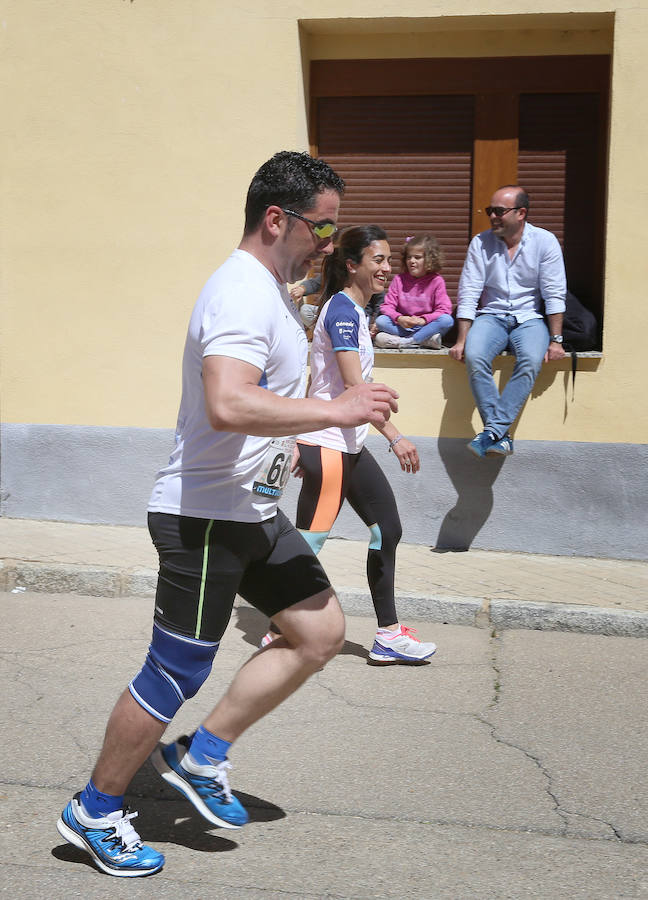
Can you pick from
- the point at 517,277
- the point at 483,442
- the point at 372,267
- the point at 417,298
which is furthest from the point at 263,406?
the point at 417,298

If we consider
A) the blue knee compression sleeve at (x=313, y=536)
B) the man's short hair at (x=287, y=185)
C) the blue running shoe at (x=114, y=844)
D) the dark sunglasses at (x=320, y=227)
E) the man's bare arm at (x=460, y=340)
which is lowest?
the blue running shoe at (x=114, y=844)

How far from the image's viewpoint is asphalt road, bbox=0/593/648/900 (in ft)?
10.5

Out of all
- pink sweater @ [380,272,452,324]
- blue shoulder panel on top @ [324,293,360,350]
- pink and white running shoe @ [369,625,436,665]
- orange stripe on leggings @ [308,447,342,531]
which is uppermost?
blue shoulder panel on top @ [324,293,360,350]

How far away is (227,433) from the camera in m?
3.19

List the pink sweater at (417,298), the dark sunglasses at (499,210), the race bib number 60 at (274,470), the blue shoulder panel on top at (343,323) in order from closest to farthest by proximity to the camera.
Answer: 1. the race bib number 60 at (274,470)
2. the blue shoulder panel on top at (343,323)
3. the dark sunglasses at (499,210)
4. the pink sweater at (417,298)

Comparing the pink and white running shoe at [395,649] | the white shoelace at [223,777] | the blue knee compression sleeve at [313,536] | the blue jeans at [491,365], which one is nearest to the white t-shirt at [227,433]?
the white shoelace at [223,777]

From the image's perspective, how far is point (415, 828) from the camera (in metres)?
3.54

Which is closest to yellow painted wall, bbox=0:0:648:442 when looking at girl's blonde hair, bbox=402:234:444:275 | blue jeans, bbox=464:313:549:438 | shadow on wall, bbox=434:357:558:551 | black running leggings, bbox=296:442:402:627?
shadow on wall, bbox=434:357:558:551

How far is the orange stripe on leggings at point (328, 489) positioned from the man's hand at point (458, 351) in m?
2.85

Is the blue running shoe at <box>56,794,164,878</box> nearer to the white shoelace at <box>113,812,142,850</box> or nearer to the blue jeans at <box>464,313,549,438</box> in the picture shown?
the white shoelace at <box>113,812,142,850</box>

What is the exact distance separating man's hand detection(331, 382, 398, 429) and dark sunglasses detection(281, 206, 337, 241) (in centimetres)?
56

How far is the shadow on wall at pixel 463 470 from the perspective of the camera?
26.0 ft

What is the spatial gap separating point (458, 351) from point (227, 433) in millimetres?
4816

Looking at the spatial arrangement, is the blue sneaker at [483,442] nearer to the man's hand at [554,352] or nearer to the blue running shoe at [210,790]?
the man's hand at [554,352]
